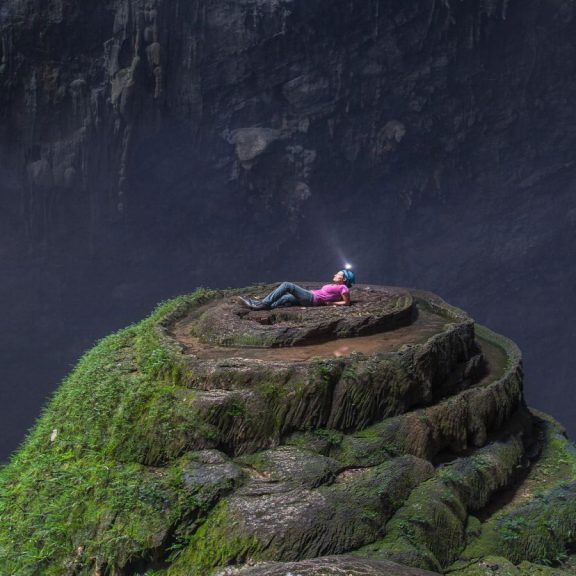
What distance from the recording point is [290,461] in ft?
21.9

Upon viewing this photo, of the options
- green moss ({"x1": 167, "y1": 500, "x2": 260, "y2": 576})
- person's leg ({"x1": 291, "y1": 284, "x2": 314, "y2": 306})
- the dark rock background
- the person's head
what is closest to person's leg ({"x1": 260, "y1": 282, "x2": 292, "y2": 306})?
person's leg ({"x1": 291, "y1": 284, "x2": 314, "y2": 306})

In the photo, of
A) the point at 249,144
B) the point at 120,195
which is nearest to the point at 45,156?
the point at 120,195

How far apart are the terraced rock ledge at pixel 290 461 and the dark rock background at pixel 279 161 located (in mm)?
Answer: 24697

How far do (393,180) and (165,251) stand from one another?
16.3 m

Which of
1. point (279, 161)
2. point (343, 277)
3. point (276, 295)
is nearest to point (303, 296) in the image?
point (276, 295)

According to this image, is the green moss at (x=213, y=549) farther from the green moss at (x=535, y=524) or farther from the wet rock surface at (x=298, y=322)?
the wet rock surface at (x=298, y=322)

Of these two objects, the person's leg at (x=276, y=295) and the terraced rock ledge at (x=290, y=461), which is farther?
the person's leg at (x=276, y=295)

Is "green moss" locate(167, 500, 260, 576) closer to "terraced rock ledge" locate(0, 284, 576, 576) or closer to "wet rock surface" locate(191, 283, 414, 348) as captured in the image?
"terraced rock ledge" locate(0, 284, 576, 576)

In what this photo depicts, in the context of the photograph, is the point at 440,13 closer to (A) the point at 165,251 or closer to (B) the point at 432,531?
(A) the point at 165,251

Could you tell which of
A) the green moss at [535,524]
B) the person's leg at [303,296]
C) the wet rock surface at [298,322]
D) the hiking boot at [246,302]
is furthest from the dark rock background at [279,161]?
the green moss at [535,524]

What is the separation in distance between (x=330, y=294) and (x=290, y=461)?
475 cm

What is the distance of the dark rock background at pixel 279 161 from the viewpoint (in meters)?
29.9

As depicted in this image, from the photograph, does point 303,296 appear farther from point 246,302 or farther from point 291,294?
point 246,302

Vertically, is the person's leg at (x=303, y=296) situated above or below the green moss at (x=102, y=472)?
above
